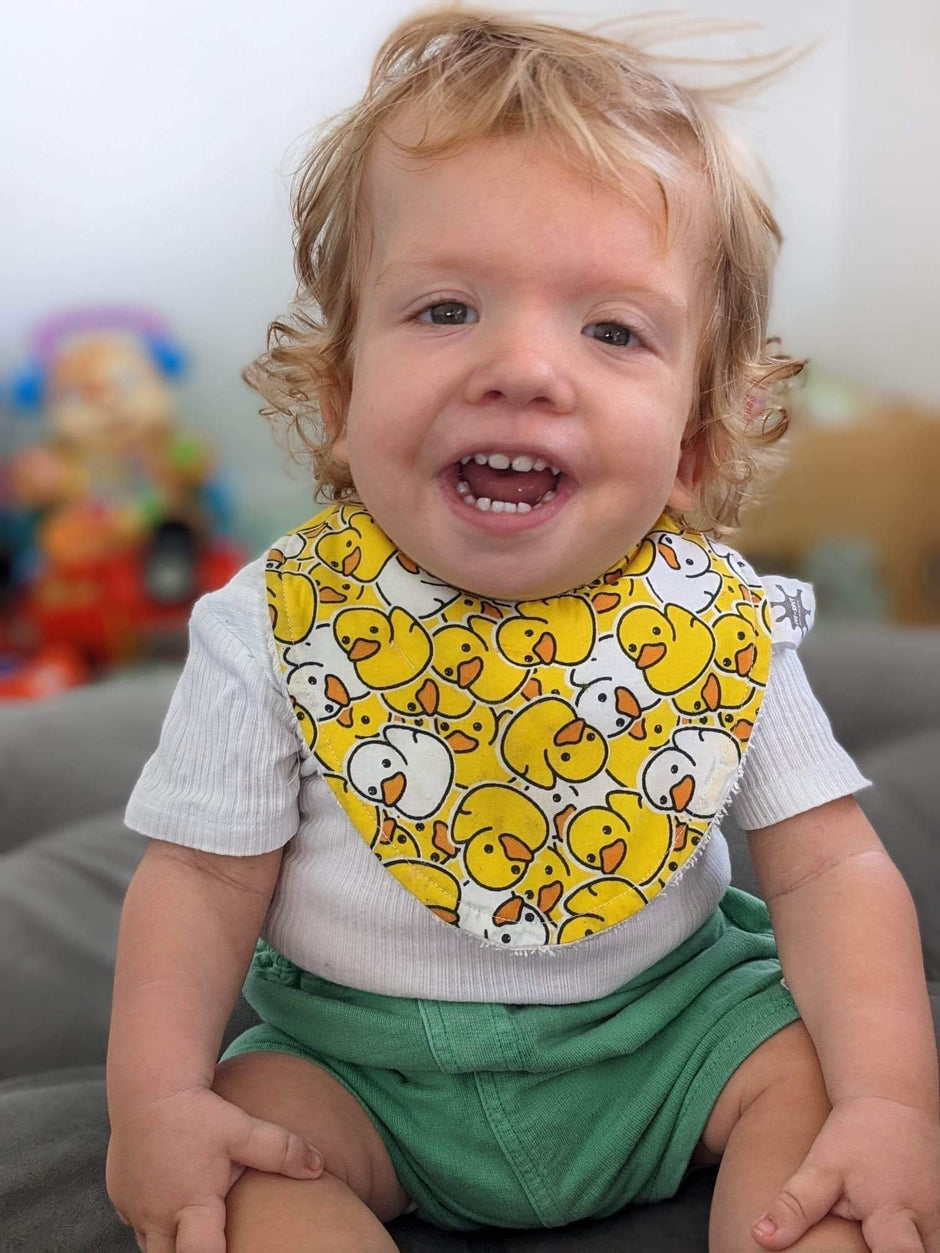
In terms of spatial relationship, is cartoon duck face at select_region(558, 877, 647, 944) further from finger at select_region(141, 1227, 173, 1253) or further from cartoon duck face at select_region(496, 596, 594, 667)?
finger at select_region(141, 1227, 173, 1253)

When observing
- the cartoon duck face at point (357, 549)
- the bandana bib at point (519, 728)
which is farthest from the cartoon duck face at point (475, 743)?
the cartoon duck face at point (357, 549)

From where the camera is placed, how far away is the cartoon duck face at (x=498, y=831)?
80cm

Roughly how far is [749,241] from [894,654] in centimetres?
88

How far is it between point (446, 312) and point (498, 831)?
0.99ft

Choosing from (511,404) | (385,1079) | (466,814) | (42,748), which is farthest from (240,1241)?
(42,748)

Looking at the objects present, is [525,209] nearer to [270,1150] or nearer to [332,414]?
[332,414]

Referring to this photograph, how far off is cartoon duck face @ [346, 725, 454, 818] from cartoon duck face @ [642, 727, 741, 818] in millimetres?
122

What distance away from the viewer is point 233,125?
2521 mm

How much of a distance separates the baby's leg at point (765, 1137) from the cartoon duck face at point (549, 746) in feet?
0.65

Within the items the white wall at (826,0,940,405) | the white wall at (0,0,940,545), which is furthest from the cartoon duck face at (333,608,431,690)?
the white wall at (826,0,940,405)

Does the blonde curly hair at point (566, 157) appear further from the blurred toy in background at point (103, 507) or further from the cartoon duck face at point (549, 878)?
the blurred toy in background at point (103, 507)

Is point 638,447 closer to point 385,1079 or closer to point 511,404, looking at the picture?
point 511,404

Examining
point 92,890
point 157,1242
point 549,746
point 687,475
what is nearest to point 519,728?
point 549,746

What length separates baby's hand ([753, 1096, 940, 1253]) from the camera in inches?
27.2
